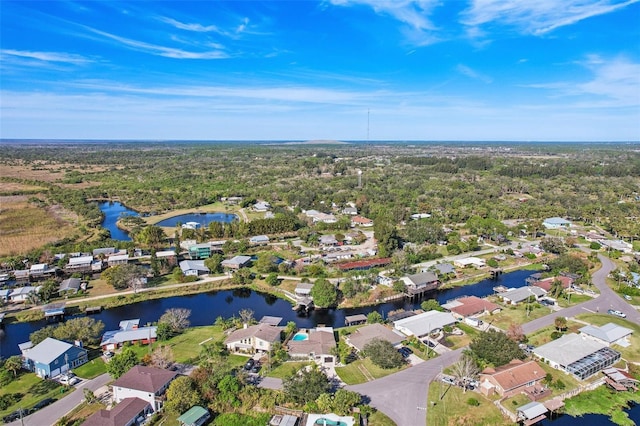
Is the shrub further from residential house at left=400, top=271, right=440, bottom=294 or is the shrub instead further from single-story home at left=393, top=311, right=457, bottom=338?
residential house at left=400, top=271, right=440, bottom=294

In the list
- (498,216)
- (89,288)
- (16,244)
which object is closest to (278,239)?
(89,288)

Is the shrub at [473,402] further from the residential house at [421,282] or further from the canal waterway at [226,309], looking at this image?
the residential house at [421,282]

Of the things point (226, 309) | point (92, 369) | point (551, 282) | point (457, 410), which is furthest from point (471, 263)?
point (92, 369)

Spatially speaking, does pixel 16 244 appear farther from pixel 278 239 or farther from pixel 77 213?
pixel 278 239

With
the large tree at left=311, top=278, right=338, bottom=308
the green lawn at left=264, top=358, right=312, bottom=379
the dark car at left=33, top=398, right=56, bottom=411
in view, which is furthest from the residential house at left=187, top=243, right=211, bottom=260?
the dark car at left=33, top=398, right=56, bottom=411

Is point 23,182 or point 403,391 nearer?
point 403,391

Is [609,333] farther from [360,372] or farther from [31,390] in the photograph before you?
[31,390]
